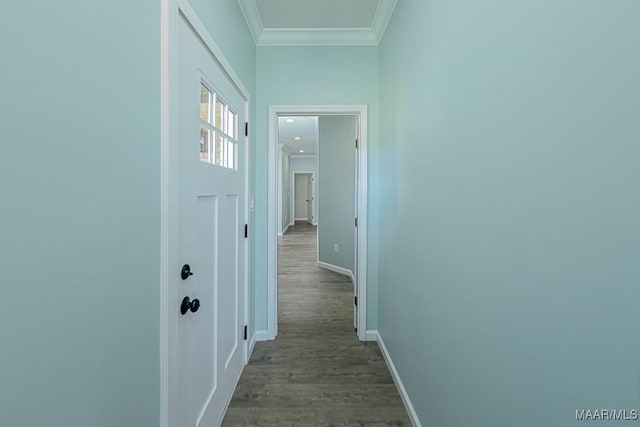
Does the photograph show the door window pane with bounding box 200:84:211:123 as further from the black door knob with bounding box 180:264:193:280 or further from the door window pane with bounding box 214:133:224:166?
the black door knob with bounding box 180:264:193:280

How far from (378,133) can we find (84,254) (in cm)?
232

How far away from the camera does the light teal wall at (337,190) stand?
4.89m

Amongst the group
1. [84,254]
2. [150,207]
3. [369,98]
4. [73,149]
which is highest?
[369,98]

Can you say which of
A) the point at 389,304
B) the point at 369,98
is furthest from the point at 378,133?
the point at 389,304

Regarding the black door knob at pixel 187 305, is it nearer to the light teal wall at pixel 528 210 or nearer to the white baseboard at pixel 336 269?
the light teal wall at pixel 528 210

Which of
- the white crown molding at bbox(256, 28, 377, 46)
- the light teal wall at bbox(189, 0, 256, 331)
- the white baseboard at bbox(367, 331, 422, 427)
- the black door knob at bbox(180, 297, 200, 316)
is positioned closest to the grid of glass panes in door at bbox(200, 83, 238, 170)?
the light teal wall at bbox(189, 0, 256, 331)

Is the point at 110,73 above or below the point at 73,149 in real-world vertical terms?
above

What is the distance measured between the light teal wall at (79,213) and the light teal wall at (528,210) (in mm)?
1088

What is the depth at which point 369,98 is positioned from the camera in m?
2.64

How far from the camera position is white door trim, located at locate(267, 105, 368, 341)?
2.63m

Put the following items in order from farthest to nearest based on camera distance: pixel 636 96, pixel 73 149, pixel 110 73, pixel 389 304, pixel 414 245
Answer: pixel 389 304 < pixel 414 245 < pixel 110 73 < pixel 73 149 < pixel 636 96

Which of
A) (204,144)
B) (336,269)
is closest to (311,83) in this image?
(204,144)

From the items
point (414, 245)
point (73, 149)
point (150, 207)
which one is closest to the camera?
point (73, 149)

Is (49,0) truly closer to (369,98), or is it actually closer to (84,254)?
(84,254)
